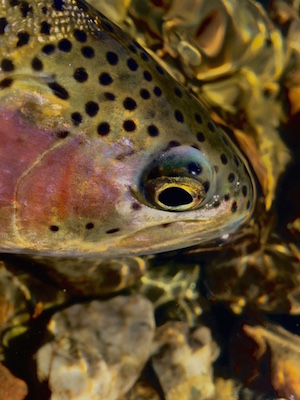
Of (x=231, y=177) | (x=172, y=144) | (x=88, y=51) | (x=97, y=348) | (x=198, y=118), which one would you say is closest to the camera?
(x=88, y=51)

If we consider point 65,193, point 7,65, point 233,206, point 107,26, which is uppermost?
point 107,26

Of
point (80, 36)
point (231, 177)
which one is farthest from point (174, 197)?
point (80, 36)

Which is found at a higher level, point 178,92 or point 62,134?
point 178,92

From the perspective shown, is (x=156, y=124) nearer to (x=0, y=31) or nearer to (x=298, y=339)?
(x=0, y=31)

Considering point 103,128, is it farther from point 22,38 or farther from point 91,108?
point 22,38

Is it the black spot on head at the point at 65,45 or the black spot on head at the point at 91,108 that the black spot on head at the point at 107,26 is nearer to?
the black spot on head at the point at 65,45

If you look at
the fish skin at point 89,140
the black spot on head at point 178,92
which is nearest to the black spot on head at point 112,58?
the fish skin at point 89,140
